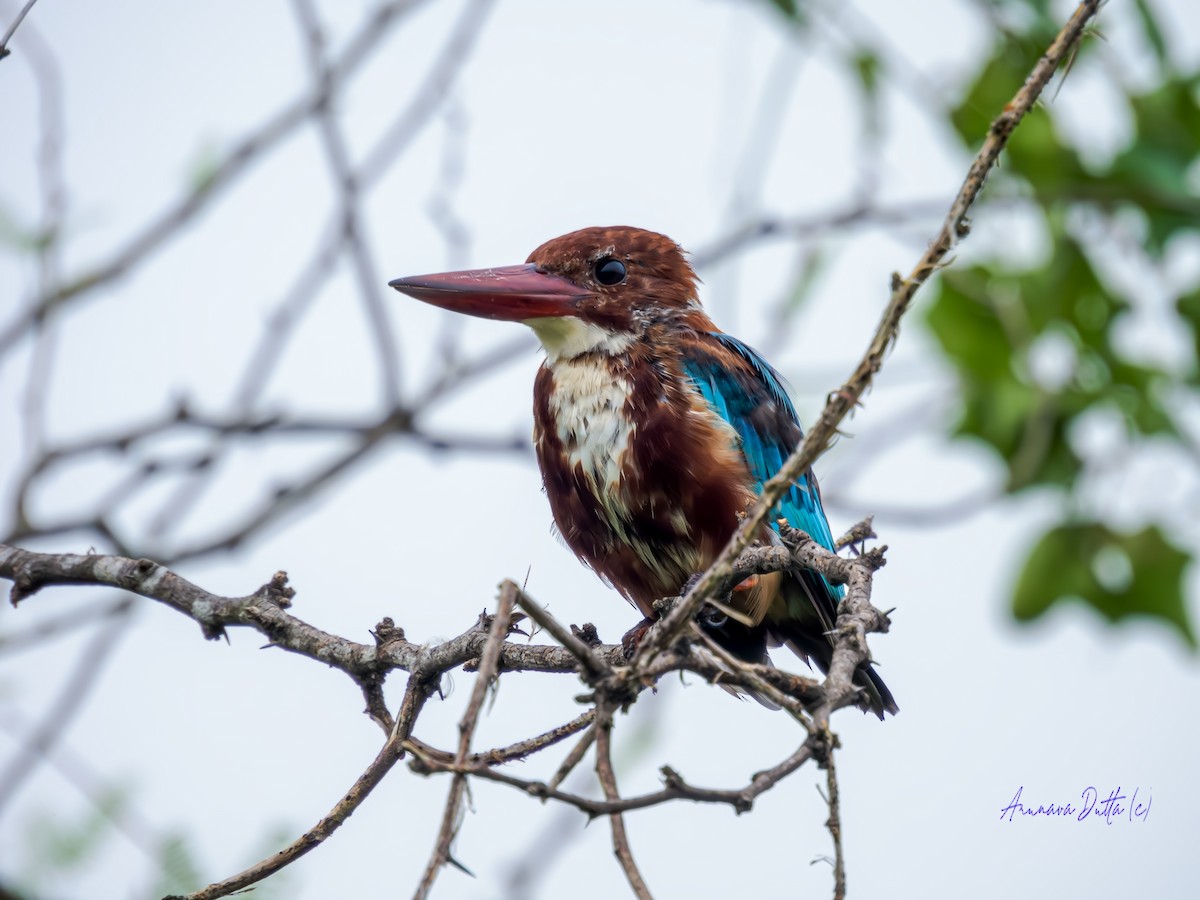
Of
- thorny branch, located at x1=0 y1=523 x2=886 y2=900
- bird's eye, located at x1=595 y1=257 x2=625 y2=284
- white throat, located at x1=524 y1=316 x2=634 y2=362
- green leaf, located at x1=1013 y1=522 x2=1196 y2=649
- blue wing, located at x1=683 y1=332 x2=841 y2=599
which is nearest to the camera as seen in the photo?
thorny branch, located at x1=0 y1=523 x2=886 y2=900

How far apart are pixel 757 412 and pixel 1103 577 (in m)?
0.98

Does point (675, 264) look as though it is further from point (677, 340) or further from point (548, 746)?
point (548, 746)

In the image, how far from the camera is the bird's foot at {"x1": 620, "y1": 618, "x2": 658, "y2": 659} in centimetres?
308

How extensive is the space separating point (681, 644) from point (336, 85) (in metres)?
2.74

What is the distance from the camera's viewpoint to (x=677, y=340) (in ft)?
12.0

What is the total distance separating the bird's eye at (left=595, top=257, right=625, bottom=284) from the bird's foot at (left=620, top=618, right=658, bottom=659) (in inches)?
41.3

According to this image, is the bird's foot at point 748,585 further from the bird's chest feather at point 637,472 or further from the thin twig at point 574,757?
the thin twig at point 574,757

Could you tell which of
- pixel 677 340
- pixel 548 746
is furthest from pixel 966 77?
pixel 548 746

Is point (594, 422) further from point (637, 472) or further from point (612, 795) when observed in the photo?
point (612, 795)

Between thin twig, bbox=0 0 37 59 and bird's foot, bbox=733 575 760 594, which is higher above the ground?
thin twig, bbox=0 0 37 59

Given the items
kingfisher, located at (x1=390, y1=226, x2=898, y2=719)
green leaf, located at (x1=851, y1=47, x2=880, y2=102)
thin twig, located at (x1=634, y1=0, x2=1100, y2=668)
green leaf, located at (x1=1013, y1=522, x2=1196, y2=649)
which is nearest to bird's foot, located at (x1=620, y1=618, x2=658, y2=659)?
kingfisher, located at (x1=390, y1=226, x2=898, y2=719)

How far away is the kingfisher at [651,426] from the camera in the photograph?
3.31 meters

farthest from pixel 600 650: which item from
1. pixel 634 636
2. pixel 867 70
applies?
pixel 867 70

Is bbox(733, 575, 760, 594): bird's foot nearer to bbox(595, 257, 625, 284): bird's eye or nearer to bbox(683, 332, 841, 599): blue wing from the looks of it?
bbox(683, 332, 841, 599): blue wing
